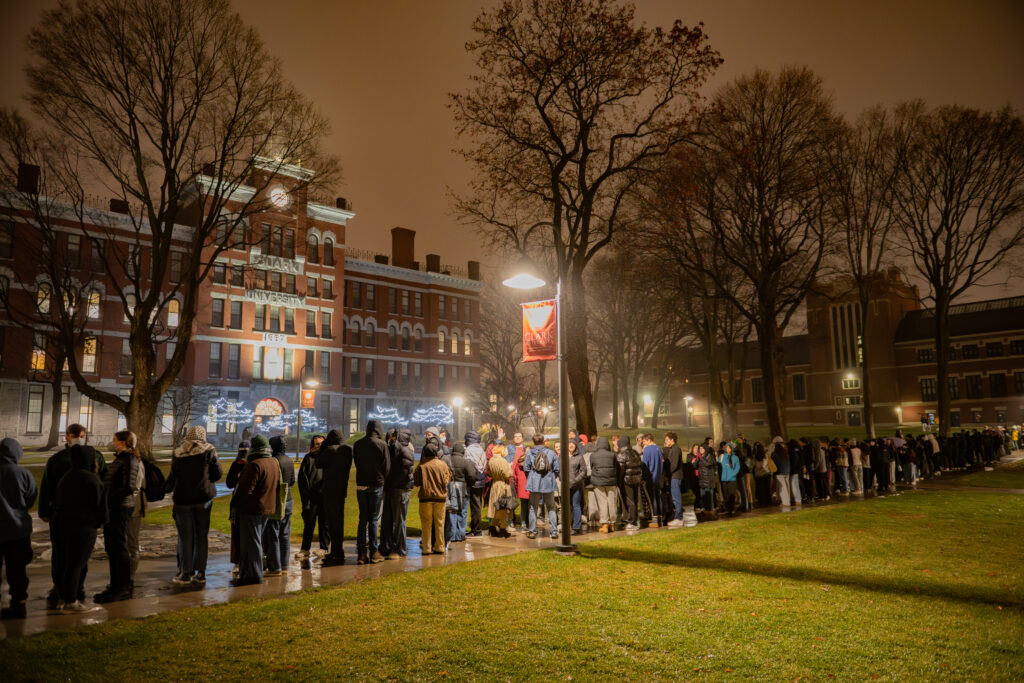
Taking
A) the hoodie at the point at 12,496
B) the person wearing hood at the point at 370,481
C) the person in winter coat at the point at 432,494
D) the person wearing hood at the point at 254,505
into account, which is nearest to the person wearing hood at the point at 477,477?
the person in winter coat at the point at 432,494

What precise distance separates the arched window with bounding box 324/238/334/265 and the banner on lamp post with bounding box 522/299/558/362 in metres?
46.2

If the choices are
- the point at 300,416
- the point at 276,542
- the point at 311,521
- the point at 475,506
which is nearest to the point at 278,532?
the point at 276,542

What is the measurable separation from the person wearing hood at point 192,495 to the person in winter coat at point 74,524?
1.26m

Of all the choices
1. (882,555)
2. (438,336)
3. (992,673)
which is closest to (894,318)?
(438,336)

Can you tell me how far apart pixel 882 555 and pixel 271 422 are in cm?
4316

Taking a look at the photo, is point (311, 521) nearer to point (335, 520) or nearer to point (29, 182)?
point (335, 520)

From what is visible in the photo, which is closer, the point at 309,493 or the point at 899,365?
the point at 309,493

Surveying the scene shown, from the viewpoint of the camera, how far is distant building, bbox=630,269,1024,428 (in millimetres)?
71062

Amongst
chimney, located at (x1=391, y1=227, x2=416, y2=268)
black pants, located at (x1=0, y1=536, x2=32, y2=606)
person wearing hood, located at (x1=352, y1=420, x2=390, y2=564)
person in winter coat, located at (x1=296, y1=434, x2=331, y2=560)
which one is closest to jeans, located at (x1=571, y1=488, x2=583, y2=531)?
person wearing hood, located at (x1=352, y1=420, x2=390, y2=564)

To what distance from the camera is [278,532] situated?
969cm

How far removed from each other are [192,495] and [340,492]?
6.95ft

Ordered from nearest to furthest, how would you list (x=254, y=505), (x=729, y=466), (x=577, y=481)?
(x=254, y=505) → (x=577, y=481) → (x=729, y=466)

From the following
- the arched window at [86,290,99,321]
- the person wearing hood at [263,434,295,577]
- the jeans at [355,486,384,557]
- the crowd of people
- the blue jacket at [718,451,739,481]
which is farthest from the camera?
the arched window at [86,290,99,321]

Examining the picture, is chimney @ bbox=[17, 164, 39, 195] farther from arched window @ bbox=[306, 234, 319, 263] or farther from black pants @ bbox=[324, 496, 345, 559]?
arched window @ bbox=[306, 234, 319, 263]
